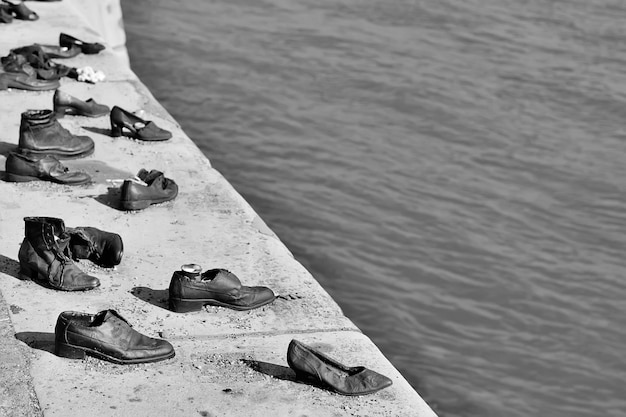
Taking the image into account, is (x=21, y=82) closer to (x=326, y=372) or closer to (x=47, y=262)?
(x=47, y=262)

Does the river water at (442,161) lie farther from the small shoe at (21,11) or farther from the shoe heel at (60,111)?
the shoe heel at (60,111)

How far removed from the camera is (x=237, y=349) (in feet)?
15.6

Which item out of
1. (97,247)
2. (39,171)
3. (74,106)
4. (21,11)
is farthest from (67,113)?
(21,11)

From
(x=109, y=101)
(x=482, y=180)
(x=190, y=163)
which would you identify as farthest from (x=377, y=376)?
(x=482, y=180)

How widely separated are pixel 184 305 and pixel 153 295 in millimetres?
254

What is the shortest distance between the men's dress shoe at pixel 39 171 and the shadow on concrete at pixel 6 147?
0.45 metres

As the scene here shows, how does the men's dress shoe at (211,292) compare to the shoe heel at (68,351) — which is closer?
the shoe heel at (68,351)

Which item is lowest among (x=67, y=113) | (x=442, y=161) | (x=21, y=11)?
(x=442, y=161)

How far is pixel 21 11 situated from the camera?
9.57m

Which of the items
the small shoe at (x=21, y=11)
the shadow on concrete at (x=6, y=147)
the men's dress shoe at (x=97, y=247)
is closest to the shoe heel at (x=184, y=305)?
the men's dress shoe at (x=97, y=247)

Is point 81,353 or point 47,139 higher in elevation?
point 47,139

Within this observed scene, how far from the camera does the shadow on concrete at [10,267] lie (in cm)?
521

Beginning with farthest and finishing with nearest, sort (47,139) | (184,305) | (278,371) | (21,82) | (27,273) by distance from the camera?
(21,82) → (47,139) → (27,273) → (184,305) → (278,371)

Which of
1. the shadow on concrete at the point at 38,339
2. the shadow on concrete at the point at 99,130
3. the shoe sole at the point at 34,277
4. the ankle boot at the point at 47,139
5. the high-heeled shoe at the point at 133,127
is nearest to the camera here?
the shadow on concrete at the point at 38,339
